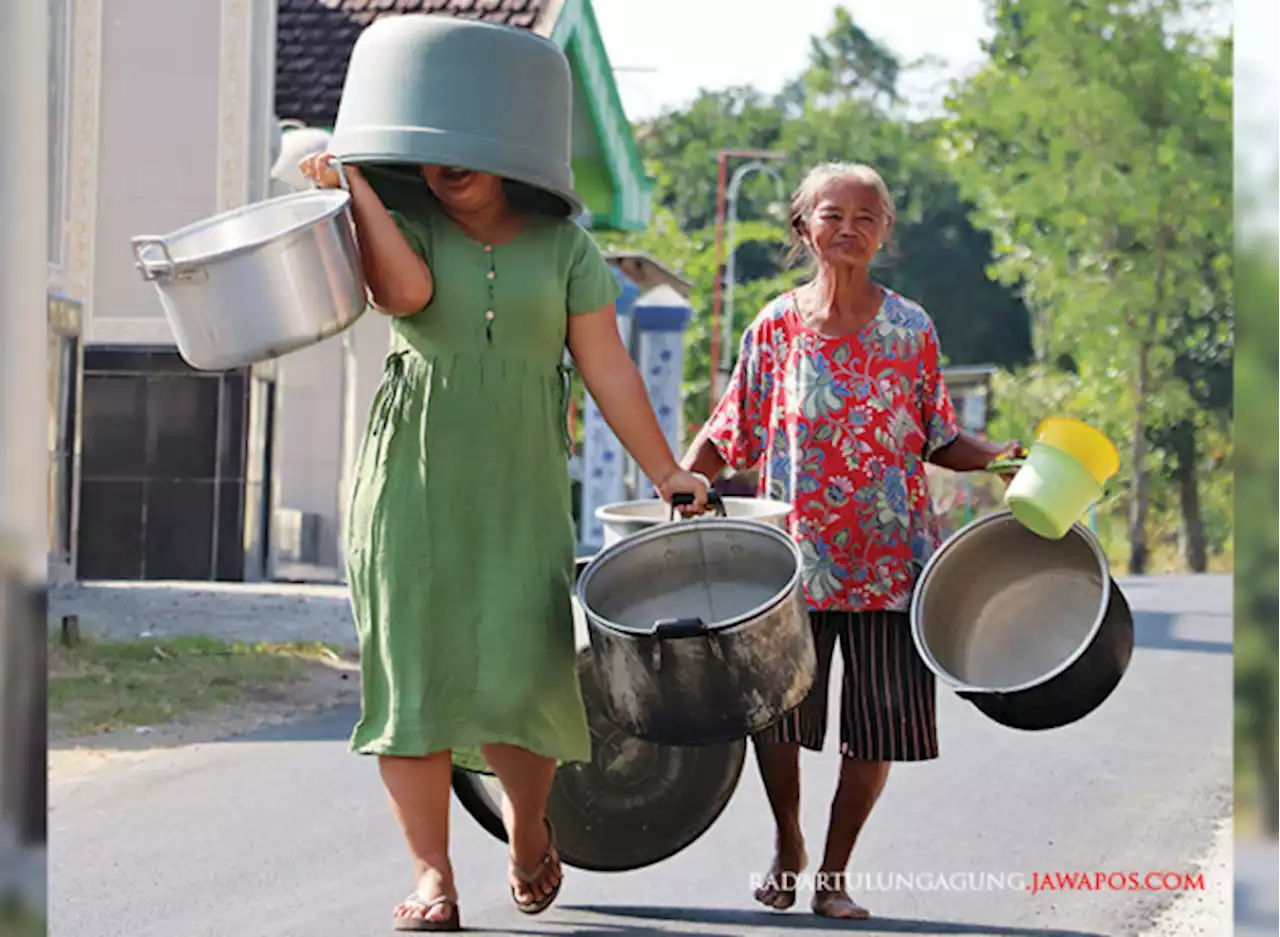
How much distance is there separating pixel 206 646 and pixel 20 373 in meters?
3.63

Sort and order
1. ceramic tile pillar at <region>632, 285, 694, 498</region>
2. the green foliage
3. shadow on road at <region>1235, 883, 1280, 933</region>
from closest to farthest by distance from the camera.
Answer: the green foliage < shadow on road at <region>1235, 883, 1280, 933</region> < ceramic tile pillar at <region>632, 285, 694, 498</region>

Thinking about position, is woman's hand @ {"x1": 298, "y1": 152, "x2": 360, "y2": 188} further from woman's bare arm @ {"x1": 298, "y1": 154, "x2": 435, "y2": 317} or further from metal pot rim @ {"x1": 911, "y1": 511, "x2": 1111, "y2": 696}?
metal pot rim @ {"x1": 911, "y1": 511, "x2": 1111, "y2": 696}

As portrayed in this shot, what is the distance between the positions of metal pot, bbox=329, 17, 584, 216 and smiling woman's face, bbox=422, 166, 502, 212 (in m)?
0.08

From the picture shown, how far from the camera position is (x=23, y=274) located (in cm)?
255

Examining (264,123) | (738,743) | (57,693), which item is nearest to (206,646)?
(57,693)

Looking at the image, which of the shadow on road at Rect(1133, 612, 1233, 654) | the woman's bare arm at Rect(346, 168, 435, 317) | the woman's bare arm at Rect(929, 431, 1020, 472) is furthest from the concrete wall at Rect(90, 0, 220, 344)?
the shadow on road at Rect(1133, 612, 1233, 654)

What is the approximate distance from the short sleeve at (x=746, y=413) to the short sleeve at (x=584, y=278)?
0.61 meters

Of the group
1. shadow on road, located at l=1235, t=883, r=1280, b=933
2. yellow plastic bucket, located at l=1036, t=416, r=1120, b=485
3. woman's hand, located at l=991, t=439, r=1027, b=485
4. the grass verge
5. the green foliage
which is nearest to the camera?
the green foliage

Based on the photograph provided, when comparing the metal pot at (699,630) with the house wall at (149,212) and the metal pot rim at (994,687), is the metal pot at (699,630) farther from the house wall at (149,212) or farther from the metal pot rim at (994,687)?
the house wall at (149,212)

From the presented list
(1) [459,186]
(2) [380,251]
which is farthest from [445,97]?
(2) [380,251]

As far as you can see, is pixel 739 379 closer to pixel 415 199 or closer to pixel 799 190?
pixel 799 190

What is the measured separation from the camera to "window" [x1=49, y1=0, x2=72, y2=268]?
15.3 ft

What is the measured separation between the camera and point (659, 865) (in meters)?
4.95

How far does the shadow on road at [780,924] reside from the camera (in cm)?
429
